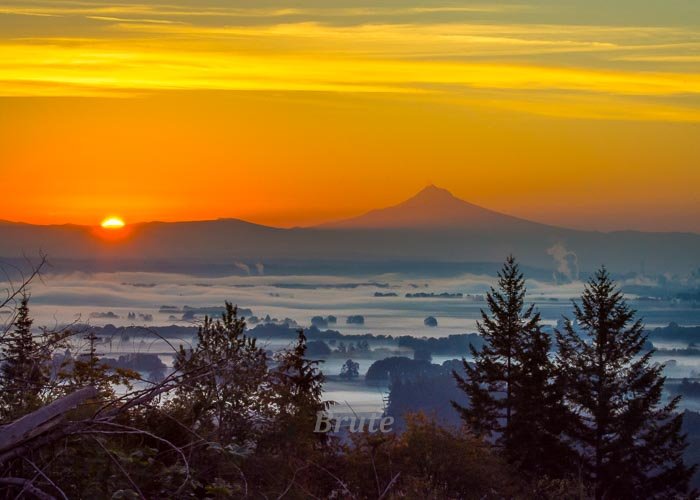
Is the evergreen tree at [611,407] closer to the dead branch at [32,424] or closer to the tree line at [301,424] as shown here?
the tree line at [301,424]

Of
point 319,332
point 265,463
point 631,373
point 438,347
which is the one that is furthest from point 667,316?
point 265,463

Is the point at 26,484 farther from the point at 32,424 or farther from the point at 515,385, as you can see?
the point at 515,385

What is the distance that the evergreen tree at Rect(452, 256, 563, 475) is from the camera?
5050 cm

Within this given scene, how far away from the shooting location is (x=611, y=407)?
5903cm

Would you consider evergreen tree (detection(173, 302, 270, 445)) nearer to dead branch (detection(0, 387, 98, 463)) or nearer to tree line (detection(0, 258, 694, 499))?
tree line (detection(0, 258, 694, 499))

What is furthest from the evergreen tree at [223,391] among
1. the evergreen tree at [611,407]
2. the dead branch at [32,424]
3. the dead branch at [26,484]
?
the evergreen tree at [611,407]

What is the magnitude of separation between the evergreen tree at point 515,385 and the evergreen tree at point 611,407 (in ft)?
4.94

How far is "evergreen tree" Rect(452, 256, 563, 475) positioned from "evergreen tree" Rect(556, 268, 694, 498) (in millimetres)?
1506

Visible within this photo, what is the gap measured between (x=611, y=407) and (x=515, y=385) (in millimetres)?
6525

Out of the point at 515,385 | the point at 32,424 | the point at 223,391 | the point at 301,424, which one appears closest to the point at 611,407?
the point at 515,385

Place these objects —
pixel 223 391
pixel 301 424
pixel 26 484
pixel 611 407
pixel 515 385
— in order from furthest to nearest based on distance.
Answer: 1. pixel 611 407
2. pixel 515 385
3. pixel 301 424
4. pixel 223 391
5. pixel 26 484

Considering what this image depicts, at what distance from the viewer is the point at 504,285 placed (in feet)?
206

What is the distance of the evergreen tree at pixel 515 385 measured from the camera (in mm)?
50500

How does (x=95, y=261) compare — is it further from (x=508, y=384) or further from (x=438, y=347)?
(x=508, y=384)
